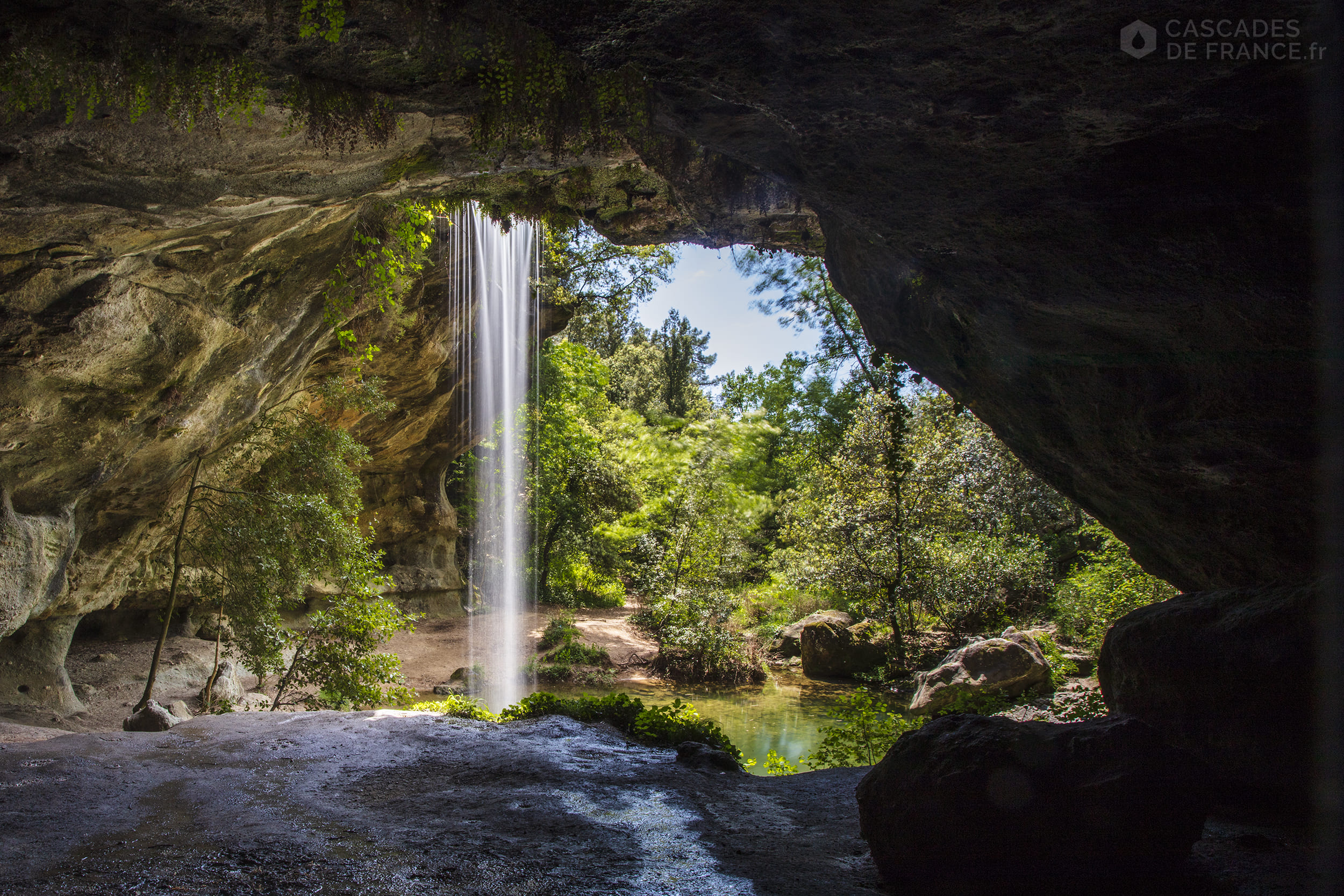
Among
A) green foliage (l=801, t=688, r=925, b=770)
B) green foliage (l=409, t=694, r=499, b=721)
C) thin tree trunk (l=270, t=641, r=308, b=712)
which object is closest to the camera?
green foliage (l=801, t=688, r=925, b=770)

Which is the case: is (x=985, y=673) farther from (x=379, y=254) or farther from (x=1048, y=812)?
(x=379, y=254)

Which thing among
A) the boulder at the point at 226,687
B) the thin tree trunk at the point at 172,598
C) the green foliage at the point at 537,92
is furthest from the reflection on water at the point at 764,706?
the green foliage at the point at 537,92

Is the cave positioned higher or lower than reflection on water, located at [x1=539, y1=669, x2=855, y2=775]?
higher

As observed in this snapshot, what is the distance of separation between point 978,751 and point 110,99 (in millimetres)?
5861

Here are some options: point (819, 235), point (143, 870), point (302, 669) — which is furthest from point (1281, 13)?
point (302, 669)

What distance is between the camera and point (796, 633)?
16969 mm

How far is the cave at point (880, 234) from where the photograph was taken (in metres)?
3.49

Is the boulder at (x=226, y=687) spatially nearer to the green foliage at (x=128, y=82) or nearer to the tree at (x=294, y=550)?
the tree at (x=294, y=550)

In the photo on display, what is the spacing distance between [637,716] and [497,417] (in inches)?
489

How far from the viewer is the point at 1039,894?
133 inches

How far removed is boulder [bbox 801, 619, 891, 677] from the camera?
1429cm

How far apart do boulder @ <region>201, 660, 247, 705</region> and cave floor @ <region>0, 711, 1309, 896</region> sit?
2.94m

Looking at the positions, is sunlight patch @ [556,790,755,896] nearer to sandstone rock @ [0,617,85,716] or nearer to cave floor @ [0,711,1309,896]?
cave floor @ [0,711,1309,896]

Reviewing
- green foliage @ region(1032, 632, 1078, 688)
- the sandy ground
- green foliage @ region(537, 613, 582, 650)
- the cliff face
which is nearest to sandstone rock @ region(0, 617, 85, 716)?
the cliff face
